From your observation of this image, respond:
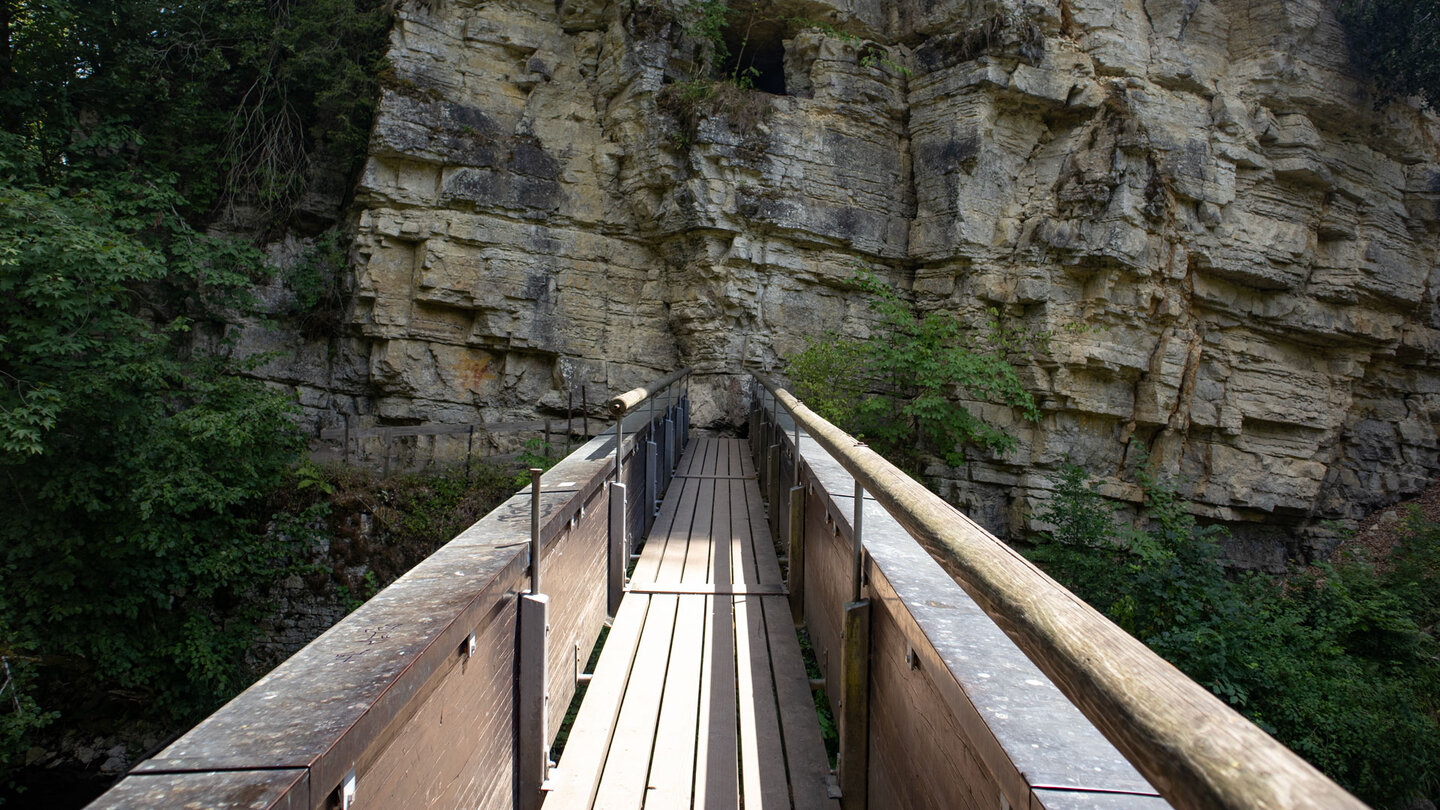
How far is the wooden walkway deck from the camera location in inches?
92.4

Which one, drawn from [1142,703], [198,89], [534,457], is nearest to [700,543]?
[1142,703]

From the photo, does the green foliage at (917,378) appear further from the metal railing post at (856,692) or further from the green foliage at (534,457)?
the metal railing post at (856,692)

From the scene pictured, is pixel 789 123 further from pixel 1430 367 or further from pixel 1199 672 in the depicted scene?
pixel 1430 367

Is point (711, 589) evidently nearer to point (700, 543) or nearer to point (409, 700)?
point (700, 543)

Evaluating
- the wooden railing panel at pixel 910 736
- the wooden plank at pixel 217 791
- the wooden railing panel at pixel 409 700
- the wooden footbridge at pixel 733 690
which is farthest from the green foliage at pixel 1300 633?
the wooden plank at pixel 217 791

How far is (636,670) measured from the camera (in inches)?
124

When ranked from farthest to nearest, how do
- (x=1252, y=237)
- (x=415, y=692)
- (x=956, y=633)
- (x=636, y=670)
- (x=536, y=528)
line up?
(x=1252, y=237) → (x=636, y=670) → (x=536, y=528) → (x=956, y=633) → (x=415, y=692)

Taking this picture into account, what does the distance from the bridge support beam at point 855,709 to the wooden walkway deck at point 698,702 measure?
127mm

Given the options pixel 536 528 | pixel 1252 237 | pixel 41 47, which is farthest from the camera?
pixel 1252 237

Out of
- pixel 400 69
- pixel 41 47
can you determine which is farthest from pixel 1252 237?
pixel 41 47

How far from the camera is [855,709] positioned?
215 centimetres

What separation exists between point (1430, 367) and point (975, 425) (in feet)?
34.0

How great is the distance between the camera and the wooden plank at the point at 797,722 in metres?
2.35

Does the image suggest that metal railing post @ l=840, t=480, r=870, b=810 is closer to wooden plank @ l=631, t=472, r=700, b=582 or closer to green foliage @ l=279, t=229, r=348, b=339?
wooden plank @ l=631, t=472, r=700, b=582
